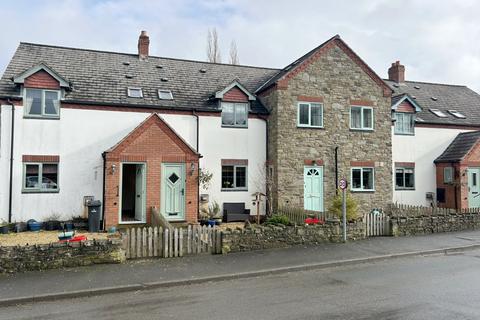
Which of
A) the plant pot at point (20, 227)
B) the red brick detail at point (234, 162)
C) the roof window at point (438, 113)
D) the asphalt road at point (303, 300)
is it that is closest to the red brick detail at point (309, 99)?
the red brick detail at point (234, 162)

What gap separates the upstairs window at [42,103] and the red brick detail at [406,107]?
18226mm

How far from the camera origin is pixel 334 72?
67.7 ft

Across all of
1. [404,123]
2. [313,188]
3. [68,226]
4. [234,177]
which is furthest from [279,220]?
[404,123]

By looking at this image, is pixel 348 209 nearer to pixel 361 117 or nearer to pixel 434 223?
pixel 434 223

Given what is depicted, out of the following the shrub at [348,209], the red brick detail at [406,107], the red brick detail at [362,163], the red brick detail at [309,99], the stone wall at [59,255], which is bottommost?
the stone wall at [59,255]

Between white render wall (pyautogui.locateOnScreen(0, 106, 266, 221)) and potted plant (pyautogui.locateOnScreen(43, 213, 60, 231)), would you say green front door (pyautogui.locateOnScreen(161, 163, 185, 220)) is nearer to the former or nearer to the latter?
white render wall (pyautogui.locateOnScreen(0, 106, 266, 221))

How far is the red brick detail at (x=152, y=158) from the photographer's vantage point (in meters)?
15.9

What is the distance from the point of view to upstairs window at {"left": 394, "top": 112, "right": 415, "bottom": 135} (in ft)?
76.8

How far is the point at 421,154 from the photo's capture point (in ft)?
77.9

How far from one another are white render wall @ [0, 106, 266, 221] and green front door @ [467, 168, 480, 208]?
45.5 ft

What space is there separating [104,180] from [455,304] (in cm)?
1329

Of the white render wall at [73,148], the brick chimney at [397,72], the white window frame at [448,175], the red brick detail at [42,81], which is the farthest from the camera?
the brick chimney at [397,72]

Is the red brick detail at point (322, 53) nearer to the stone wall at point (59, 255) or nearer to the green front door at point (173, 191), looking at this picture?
the green front door at point (173, 191)

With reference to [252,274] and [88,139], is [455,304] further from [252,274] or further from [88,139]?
[88,139]
